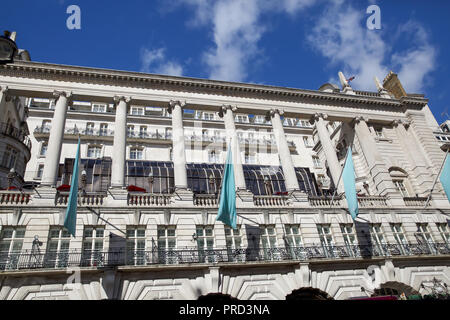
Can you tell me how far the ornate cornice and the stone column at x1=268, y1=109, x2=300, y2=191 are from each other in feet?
7.25

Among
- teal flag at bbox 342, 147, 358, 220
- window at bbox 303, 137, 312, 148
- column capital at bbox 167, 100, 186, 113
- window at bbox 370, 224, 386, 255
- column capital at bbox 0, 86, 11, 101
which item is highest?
window at bbox 303, 137, 312, 148

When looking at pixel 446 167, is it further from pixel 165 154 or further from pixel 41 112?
pixel 41 112

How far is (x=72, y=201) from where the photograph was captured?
1789 cm

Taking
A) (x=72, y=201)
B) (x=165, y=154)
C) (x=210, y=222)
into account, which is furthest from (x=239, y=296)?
(x=165, y=154)

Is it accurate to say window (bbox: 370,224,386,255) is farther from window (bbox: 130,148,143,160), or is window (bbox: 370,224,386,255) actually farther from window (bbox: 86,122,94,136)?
window (bbox: 86,122,94,136)

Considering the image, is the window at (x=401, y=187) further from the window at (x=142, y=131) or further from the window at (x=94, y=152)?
the window at (x=94, y=152)

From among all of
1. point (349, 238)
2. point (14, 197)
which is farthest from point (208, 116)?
point (14, 197)

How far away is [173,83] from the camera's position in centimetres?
2961

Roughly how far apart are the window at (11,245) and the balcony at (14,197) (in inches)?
69.0

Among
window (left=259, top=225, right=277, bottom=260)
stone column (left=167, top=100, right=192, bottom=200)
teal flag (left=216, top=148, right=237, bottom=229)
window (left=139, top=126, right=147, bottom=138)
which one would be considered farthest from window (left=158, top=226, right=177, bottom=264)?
window (left=139, top=126, right=147, bottom=138)


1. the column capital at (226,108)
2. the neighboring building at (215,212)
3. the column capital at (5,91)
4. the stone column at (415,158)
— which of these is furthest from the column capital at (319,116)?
the column capital at (5,91)

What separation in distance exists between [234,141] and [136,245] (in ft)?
43.6

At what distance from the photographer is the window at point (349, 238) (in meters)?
24.0

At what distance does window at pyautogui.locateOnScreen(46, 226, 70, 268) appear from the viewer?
18438 mm
